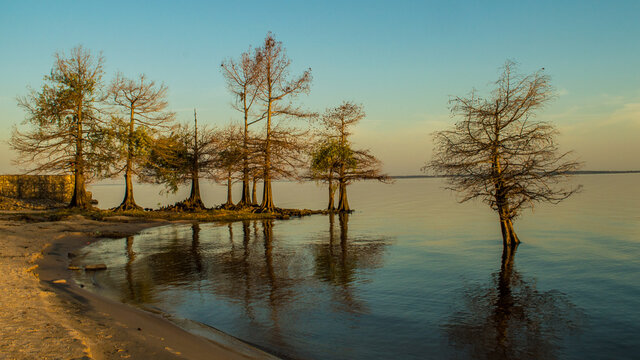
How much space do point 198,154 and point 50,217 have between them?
18.0m

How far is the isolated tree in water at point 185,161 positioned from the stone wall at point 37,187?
13.1m

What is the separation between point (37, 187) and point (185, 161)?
2159 centimetres

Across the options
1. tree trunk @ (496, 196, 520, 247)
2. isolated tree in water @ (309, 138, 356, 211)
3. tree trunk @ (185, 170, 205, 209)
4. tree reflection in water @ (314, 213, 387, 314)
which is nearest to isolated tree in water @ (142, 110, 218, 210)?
tree trunk @ (185, 170, 205, 209)

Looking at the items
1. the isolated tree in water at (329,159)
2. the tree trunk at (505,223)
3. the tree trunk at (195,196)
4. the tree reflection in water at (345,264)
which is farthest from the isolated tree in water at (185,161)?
the tree trunk at (505,223)

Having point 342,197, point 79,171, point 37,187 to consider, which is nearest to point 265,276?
point 79,171

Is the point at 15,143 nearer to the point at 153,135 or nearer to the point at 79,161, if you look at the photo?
the point at 79,161

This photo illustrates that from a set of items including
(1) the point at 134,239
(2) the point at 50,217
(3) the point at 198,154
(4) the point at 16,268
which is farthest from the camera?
(3) the point at 198,154

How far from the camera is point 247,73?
43969 millimetres

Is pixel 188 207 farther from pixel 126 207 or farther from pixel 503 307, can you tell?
pixel 503 307

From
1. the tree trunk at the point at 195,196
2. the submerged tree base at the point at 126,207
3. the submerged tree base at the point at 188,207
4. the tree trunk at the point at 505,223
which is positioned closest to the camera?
the tree trunk at the point at 505,223

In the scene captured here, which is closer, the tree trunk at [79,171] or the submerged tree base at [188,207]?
the tree trunk at [79,171]

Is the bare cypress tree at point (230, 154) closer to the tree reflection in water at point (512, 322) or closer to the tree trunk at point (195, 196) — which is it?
the tree trunk at point (195, 196)

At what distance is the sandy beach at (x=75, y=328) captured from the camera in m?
7.28

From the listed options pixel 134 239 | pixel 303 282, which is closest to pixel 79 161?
pixel 134 239
